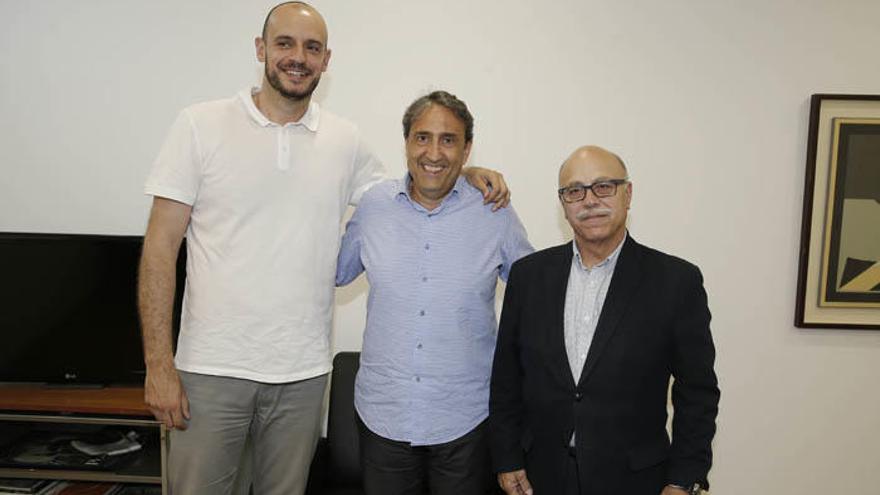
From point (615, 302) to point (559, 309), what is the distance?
0.48ft

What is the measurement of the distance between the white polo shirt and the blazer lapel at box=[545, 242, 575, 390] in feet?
2.24

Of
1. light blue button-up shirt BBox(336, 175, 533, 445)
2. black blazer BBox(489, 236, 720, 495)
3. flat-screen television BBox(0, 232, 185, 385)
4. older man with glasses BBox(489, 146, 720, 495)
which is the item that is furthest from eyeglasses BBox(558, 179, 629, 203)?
flat-screen television BBox(0, 232, 185, 385)

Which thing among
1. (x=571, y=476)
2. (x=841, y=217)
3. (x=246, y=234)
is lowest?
(x=571, y=476)

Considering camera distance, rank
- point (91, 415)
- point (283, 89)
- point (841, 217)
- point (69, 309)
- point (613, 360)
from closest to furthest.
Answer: point (613, 360) < point (283, 89) < point (91, 415) < point (69, 309) < point (841, 217)

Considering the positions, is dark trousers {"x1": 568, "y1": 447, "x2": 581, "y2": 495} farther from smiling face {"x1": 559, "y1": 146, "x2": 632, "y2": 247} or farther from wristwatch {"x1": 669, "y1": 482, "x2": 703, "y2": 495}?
smiling face {"x1": 559, "y1": 146, "x2": 632, "y2": 247}

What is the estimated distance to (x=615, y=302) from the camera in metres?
1.54

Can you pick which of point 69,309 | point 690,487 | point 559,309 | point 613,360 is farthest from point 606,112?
point 69,309

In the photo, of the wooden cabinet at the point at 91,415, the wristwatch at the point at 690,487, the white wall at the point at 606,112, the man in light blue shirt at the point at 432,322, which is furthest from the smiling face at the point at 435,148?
the wooden cabinet at the point at 91,415

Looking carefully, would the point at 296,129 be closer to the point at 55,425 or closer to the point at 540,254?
the point at 540,254

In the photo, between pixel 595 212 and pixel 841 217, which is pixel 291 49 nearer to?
pixel 595 212

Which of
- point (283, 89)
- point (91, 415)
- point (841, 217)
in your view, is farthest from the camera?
point (841, 217)

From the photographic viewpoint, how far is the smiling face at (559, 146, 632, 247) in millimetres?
1558

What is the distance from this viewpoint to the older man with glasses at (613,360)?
153 centimetres

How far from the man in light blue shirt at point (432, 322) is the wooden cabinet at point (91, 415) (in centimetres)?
94
